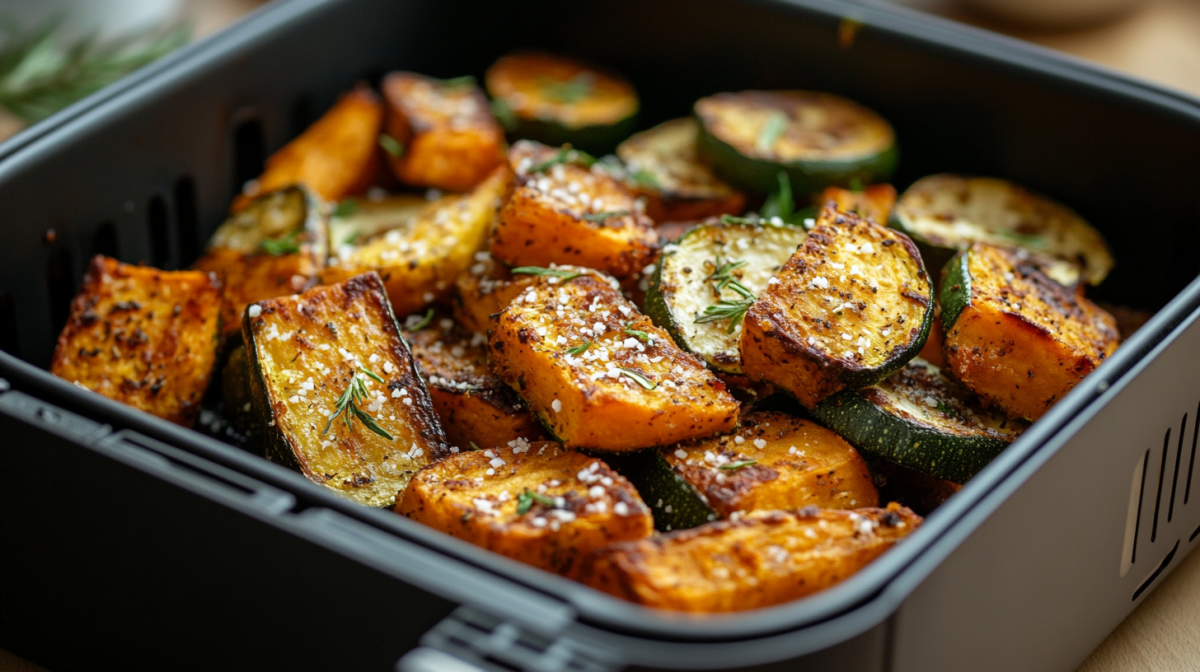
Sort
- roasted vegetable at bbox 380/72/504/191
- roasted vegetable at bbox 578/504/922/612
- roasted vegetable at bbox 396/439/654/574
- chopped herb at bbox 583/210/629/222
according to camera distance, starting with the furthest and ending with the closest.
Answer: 1. roasted vegetable at bbox 380/72/504/191
2. chopped herb at bbox 583/210/629/222
3. roasted vegetable at bbox 396/439/654/574
4. roasted vegetable at bbox 578/504/922/612

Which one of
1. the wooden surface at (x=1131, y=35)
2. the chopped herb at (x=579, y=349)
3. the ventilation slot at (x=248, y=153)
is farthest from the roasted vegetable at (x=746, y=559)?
the wooden surface at (x=1131, y=35)

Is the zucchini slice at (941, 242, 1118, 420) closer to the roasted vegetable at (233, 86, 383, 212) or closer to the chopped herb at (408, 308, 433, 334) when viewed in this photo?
the chopped herb at (408, 308, 433, 334)

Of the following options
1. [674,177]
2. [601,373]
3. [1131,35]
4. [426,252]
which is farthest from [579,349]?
[1131,35]

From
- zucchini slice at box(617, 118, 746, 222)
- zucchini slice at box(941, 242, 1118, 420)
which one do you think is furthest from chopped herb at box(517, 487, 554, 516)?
zucchini slice at box(617, 118, 746, 222)

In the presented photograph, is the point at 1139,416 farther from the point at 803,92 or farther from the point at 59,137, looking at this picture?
the point at 59,137

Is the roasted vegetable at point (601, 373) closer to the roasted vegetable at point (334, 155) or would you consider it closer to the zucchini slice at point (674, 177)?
the zucchini slice at point (674, 177)

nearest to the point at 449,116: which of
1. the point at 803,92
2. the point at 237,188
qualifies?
the point at 237,188
